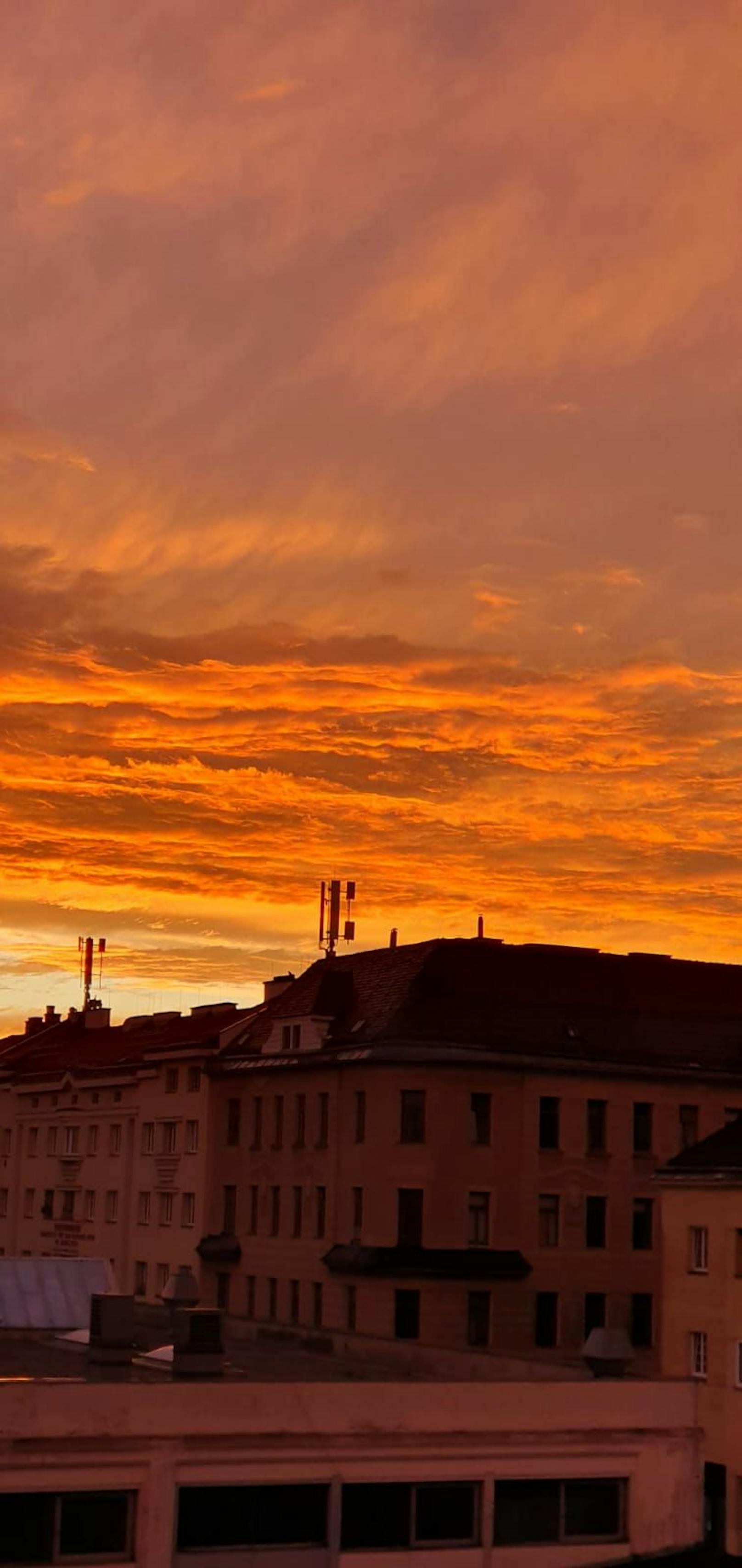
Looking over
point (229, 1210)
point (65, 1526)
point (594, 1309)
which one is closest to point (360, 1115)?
point (594, 1309)

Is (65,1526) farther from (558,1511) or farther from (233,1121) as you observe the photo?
(233,1121)

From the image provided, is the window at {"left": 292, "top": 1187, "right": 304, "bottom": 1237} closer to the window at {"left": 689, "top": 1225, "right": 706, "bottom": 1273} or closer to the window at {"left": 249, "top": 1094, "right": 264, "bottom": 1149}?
the window at {"left": 249, "top": 1094, "right": 264, "bottom": 1149}

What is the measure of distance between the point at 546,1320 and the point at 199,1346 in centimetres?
5452

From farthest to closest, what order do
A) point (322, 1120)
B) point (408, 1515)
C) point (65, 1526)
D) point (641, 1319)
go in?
point (322, 1120)
point (641, 1319)
point (408, 1515)
point (65, 1526)

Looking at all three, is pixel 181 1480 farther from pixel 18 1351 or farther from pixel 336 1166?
pixel 336 1166

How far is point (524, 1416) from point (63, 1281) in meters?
19.6

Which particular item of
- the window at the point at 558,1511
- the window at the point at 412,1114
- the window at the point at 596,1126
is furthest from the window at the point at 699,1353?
Result: the window at the point at 558,1511

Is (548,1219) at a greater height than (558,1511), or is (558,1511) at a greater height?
(548,1219)

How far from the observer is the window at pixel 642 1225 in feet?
327

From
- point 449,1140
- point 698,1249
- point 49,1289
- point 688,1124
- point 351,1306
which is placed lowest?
point 351,1306

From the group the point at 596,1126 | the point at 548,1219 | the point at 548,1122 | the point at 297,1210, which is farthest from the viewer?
the point at 297,1210

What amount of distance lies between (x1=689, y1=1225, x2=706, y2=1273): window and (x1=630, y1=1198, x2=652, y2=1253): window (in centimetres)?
2409

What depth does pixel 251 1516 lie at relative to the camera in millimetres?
40375

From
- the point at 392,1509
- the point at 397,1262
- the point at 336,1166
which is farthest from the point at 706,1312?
the point at 392,1509
